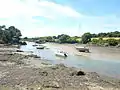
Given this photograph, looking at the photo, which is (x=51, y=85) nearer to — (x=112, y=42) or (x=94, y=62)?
(x=94, y=62)

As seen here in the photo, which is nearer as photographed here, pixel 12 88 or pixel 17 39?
pixel 12 88

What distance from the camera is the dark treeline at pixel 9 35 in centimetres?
15238

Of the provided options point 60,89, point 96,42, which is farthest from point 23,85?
point 96,42

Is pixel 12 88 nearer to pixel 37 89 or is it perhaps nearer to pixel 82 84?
pixel 37 89

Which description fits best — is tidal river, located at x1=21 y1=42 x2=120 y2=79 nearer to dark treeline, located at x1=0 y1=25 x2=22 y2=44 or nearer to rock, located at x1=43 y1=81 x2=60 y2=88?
rock, located at x1=43 y1=81 x2=60 y2=88

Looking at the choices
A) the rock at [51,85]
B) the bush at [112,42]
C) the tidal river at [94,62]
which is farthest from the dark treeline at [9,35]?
the rock at [51,85]

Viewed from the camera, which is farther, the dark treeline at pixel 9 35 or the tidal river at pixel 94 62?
the dark treeline at pixel 9 35

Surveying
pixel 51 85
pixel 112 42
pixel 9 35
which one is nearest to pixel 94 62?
pixel 51 85

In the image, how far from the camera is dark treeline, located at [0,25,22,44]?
500ft

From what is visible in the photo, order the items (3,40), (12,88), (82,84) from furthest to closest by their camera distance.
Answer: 1. (3,40)
2. (82,84)
3. (12,88)

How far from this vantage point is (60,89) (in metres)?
23.9

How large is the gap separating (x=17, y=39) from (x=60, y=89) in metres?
161

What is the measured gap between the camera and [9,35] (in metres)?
162

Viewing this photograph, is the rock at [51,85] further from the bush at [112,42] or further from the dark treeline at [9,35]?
the bush at [112,42]
